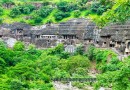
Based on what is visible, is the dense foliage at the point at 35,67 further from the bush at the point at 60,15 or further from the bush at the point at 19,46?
the bush at the point at 60,15

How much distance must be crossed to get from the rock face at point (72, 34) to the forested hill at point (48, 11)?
4590 millimetres

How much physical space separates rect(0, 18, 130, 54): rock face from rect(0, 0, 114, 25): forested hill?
4.59 m

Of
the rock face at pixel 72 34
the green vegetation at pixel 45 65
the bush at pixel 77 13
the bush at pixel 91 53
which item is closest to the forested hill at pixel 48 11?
Answer: the bush at pixel 77 13

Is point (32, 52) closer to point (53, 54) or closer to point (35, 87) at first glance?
point (53, 54)

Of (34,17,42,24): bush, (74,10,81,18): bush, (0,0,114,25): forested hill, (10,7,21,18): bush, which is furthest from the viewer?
(10,7,21,18): bush

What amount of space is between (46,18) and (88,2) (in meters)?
8.26

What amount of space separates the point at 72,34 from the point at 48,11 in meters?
12.3

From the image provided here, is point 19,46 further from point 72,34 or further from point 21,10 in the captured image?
point 21,10

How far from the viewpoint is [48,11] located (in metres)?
74.8

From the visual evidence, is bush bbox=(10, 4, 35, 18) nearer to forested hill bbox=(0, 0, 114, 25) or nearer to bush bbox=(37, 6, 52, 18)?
forested hill bbox=(0, 0, 114, 25)

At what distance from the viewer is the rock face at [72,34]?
190 feet

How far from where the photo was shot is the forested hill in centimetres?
7181

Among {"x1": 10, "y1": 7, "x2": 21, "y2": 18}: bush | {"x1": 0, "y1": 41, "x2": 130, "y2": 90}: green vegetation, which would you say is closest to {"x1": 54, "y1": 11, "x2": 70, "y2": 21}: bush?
{"x1": 10, "y1": 7, "x2": 21, "y2": 18}: bush

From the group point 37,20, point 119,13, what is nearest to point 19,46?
point 37,20
